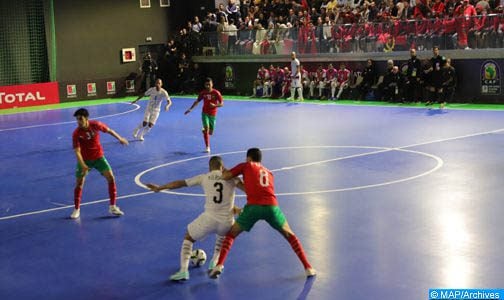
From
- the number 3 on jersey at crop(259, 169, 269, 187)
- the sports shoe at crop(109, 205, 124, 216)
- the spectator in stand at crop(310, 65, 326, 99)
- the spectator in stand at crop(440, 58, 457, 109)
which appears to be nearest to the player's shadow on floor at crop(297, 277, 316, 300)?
the number 3 on jersey at crop(259, 169, 269, 187)

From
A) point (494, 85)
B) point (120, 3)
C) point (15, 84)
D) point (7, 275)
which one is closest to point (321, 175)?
point (7, 275)

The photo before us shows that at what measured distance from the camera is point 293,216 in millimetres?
13328

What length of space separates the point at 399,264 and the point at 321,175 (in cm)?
677

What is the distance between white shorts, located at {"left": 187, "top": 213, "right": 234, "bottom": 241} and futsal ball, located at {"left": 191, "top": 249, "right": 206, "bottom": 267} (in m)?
0.77

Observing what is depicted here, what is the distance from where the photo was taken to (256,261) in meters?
10.8

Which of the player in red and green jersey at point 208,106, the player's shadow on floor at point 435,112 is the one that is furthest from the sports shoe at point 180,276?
the player's shadow on floor at point 435,112

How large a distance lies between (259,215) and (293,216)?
368 centimetres

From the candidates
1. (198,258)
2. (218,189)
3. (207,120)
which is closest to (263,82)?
(207,120)

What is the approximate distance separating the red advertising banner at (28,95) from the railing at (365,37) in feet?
29.1

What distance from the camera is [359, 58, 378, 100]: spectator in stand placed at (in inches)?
1292

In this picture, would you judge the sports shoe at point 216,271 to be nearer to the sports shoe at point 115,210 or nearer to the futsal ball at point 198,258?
the futsal ball at point 198,258

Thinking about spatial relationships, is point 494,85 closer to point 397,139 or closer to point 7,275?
point 397,139

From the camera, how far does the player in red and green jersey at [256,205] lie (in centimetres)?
973

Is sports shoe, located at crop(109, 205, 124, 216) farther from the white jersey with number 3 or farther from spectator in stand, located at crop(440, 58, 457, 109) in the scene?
spectator in stand, located at crop(440, 58, 457, 109)
